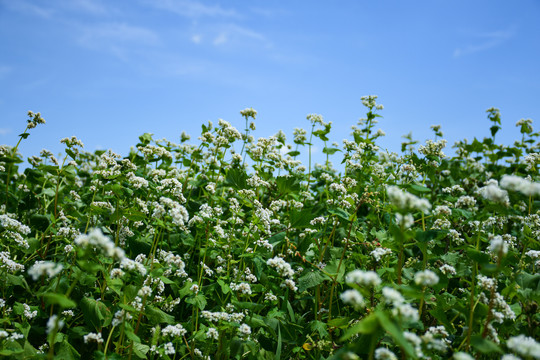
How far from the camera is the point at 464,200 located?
413 cm

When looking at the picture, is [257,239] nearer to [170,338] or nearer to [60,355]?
[170,338]

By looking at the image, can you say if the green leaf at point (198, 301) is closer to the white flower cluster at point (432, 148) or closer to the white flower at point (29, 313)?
the white flower at point (29, 313)

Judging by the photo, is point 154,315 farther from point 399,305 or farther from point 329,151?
point 329,151

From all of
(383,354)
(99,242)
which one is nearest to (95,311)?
(99,242)

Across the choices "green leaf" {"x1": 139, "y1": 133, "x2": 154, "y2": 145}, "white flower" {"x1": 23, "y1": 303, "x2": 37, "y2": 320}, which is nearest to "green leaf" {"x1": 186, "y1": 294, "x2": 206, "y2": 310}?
"white flower" {"x1": 23, "y1": 303, "x2": 37, "y2": 320}

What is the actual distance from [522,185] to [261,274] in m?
2.99

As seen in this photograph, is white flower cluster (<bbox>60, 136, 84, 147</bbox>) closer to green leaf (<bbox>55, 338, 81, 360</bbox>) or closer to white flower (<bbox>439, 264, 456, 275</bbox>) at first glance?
green leaf (<bbox>55, 338, 81, 360</bbox>)

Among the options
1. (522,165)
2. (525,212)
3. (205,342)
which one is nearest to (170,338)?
(205,342)

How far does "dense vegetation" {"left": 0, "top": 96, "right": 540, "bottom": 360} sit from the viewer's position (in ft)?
9.76

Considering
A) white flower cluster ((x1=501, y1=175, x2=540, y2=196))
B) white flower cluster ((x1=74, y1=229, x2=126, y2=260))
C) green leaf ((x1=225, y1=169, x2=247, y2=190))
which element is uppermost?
white flower cluster ((x1=501, y1=175, x2=540, y2=196))

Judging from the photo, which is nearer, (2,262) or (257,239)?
(2,262)

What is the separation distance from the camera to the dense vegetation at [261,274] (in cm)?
297

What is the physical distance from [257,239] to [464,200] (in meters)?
2.57

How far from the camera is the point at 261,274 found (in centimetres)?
469
